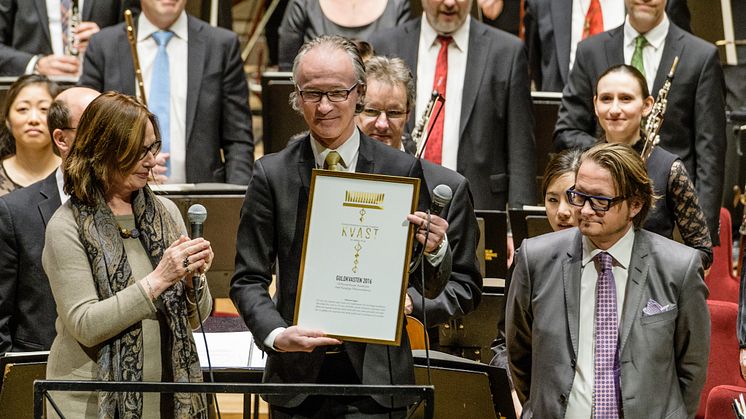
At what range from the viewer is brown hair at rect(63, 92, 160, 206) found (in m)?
2.83

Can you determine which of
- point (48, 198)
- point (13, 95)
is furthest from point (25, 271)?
point (13, 95)

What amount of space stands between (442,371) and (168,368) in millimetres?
776

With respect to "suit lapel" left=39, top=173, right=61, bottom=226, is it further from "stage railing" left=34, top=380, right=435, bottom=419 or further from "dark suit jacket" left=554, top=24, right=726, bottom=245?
"dark suit jacket" left=554, top=24, right=726, bottom=245

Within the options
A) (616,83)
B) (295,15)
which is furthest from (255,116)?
(616,83)

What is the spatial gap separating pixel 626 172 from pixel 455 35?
2.13 metres

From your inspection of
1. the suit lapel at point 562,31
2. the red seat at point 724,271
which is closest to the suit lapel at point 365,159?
the red seat at point 724,271

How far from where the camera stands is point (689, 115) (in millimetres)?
4914

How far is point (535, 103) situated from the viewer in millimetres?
5414

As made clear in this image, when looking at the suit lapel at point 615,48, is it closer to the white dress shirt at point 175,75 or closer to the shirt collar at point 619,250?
the white dress shirt at point 175,75

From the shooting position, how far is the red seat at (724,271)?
5.24 metres

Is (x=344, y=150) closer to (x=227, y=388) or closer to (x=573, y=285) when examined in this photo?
(x=227, y=388)

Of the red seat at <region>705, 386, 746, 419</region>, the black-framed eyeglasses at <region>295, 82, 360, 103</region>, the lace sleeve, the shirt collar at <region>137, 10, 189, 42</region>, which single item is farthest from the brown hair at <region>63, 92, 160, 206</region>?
the shirt collar at <region>137, 10, 189, 42</region>

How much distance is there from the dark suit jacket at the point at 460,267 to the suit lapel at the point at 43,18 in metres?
3.30

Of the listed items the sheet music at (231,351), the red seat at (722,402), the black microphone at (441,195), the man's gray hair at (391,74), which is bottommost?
the red seat at (722,402)
